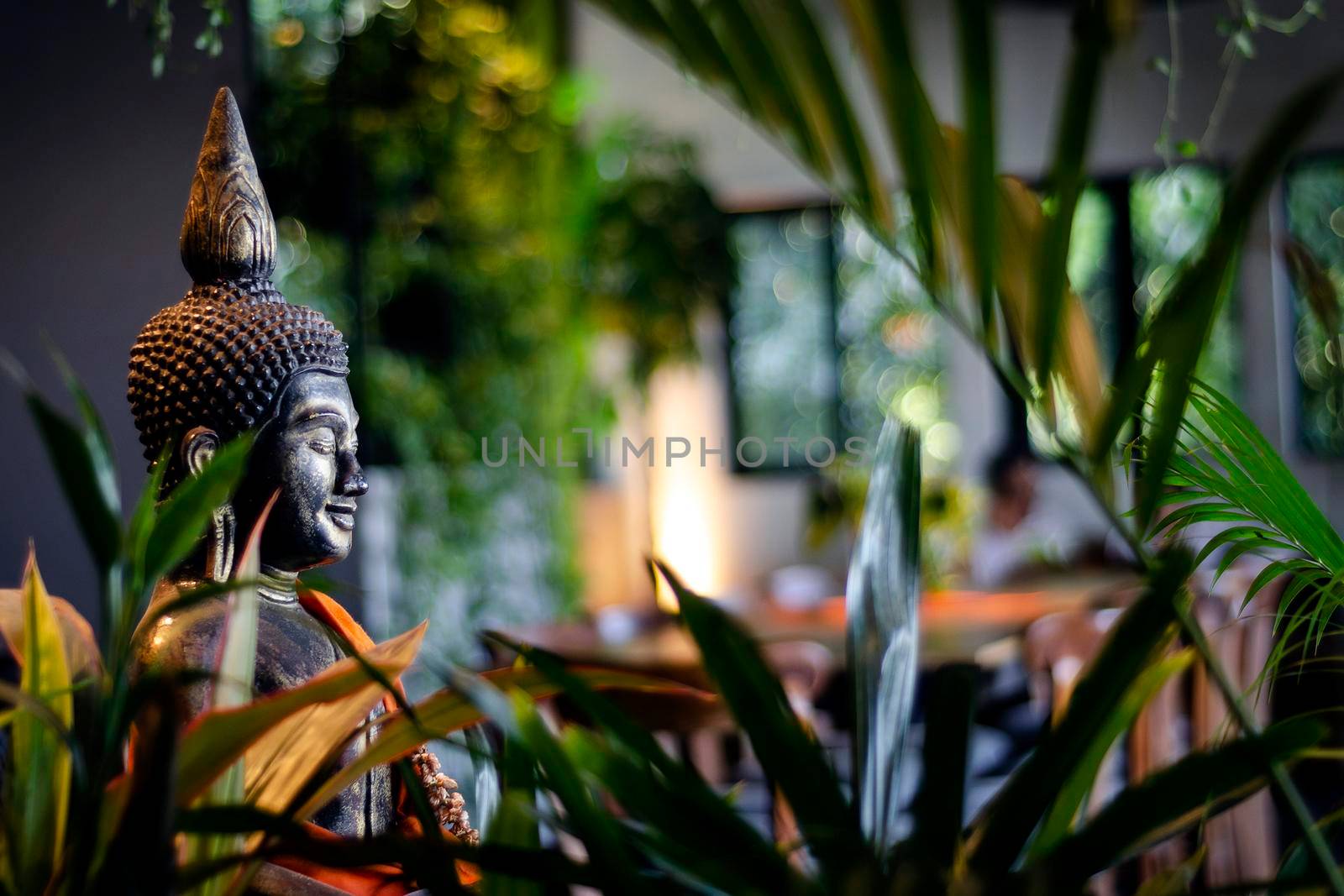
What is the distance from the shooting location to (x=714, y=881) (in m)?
0.62

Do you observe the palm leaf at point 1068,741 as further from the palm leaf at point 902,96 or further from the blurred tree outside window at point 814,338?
the blurred tree outside window at point 814,338

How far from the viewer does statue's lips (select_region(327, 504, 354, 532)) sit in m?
0.97

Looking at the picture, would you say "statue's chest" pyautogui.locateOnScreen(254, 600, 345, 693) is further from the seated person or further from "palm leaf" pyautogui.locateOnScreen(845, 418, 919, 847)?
the seated person

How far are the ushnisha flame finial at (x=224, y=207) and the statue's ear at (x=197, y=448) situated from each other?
129 mm

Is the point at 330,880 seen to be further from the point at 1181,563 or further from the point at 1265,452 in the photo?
the point at 1265,452

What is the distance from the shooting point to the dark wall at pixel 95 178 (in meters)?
1.45

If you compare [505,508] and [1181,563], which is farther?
[505,508]

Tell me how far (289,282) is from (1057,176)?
3.49 m

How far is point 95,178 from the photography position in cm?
154

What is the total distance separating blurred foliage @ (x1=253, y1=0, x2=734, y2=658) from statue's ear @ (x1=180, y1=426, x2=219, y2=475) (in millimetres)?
2900

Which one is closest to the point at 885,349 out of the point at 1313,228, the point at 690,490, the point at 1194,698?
the point at 690,490

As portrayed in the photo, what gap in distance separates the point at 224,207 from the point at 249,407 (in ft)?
0.52

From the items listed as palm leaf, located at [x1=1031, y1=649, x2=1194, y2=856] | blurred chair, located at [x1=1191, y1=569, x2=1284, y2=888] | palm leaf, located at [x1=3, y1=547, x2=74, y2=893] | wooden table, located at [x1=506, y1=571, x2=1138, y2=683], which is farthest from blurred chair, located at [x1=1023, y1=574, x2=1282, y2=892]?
palm leaf, located at [x1=3, y1=547, x2=74, y2=893]

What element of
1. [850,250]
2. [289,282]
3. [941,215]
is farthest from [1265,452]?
[850,250]
